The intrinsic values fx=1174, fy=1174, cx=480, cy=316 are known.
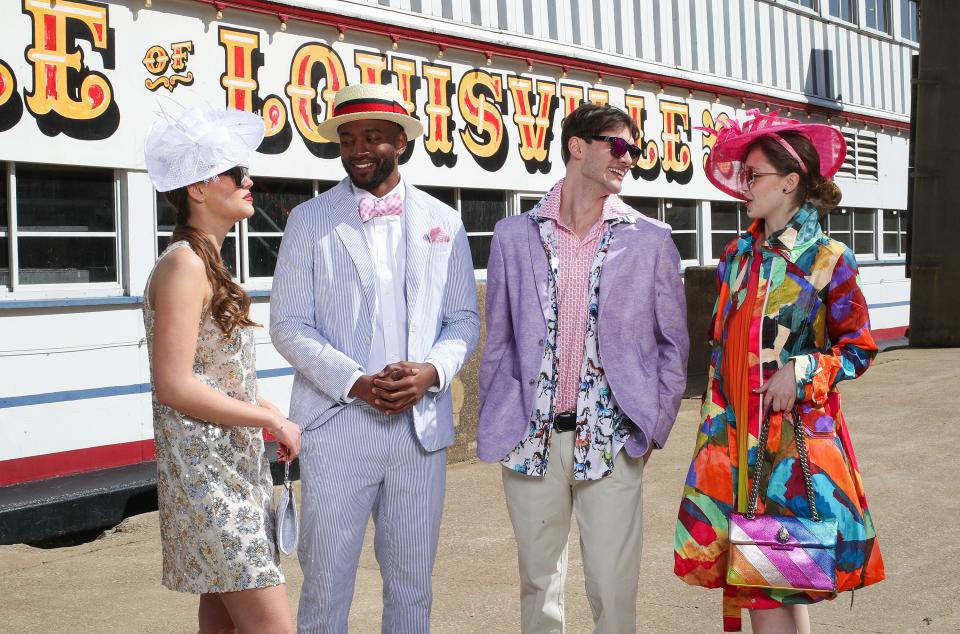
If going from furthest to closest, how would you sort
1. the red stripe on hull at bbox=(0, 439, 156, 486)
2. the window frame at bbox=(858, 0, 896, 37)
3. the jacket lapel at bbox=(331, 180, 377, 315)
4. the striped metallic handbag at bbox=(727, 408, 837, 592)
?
1. the window frame at bbox=(858, 0, 896, 37)
2. the red stripe on hull at bbox=(0, 439, 156, 486)
3. the jacket lapel at bbox=(331, 180, 377, 315)
4. the striped metallic handbag at bbox=(727, 408, 837, 592)

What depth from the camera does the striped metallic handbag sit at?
3156 millimetres

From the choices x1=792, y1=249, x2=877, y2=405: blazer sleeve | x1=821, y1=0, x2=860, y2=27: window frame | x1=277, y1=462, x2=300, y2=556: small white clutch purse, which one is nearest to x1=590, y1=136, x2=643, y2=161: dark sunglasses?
x1=792, y1=249, x2=877, y2=405: blazer sleeve

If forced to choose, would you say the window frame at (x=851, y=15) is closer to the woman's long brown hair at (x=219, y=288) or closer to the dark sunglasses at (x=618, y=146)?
the dark sunglasses at (x=618, y=146)

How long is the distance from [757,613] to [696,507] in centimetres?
34

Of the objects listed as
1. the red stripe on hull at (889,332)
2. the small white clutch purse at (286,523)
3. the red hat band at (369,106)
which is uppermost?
the red hat band at (369,106)

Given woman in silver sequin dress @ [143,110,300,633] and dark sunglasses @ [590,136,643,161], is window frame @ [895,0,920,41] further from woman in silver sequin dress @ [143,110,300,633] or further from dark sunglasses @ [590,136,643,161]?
woman in silver sequin dress @ [143,110,300,633]

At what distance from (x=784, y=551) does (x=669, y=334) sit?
79 cm

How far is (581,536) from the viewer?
11.8ft

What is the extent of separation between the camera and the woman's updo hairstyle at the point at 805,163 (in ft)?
11.2

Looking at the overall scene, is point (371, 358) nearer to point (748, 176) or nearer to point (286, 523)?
point (286, 523)

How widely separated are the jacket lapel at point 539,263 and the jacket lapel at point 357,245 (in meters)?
0.51

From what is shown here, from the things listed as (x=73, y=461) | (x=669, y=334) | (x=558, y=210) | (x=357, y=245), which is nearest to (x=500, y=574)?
(x=669, y=334)

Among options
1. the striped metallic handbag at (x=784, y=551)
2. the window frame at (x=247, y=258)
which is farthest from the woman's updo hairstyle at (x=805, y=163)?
the window frame at (x=247, y=258)

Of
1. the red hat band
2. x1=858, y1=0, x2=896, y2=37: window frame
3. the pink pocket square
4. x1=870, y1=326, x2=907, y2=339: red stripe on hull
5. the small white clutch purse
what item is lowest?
x1=870, y1=326, x2=907, y2=339: red stripe on hull
